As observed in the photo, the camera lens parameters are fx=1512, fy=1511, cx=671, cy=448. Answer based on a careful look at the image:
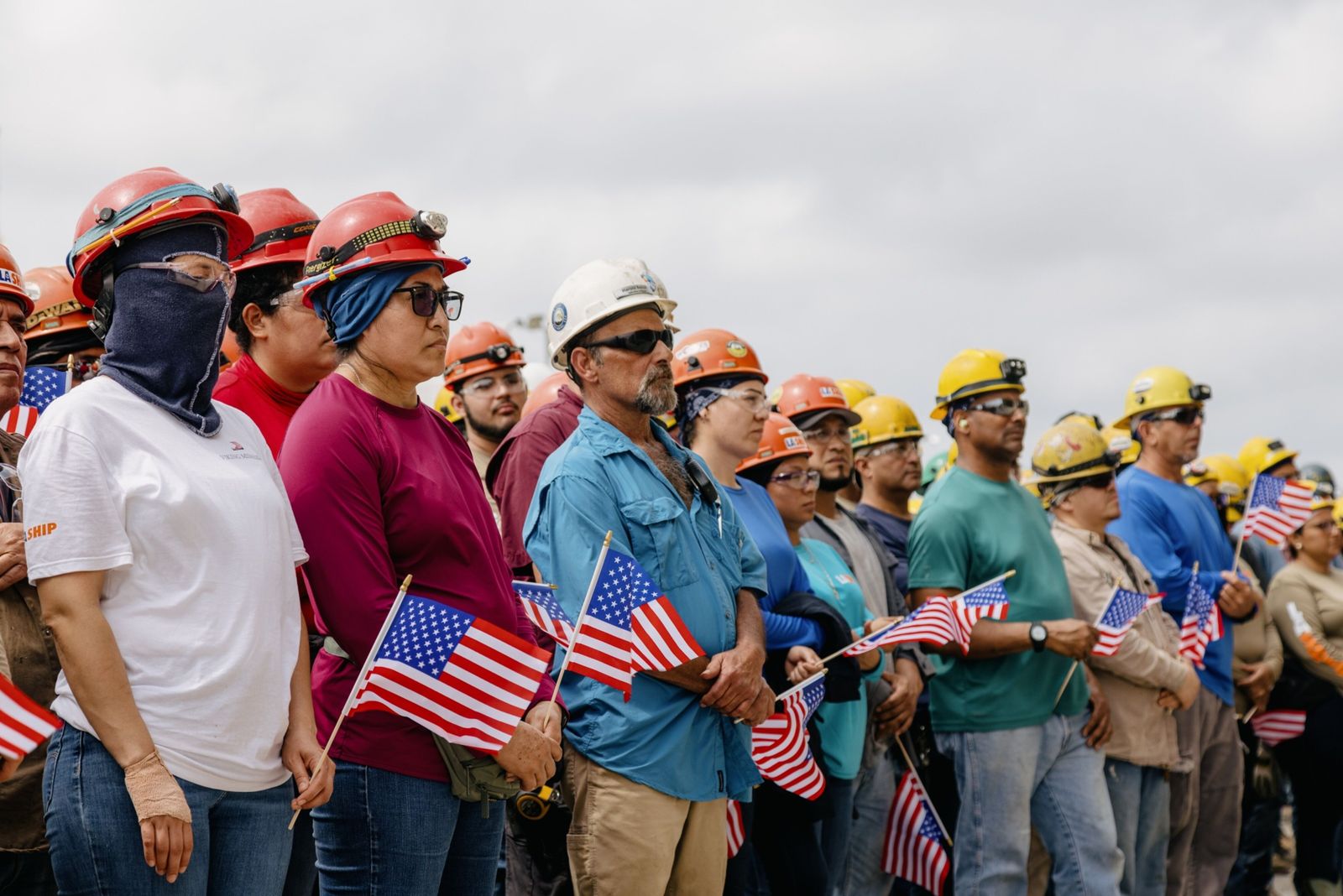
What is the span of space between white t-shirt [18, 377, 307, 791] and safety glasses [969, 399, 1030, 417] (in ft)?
17.4

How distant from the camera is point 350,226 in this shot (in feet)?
15.0

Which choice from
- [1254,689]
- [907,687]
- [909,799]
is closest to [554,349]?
[907,687]

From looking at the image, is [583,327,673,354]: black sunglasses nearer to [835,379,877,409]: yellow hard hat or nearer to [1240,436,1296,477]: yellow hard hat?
[835,379,877,409]: yellow hard hat

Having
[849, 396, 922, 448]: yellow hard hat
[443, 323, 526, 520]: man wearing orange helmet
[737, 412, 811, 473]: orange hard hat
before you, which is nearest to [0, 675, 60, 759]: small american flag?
[737, 412, 811, 473]: orange hard hat

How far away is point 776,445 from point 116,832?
4.58m

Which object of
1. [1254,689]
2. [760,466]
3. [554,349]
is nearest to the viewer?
[554,349]

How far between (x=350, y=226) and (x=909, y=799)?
4568mm

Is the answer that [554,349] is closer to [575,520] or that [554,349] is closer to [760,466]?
[575,520]

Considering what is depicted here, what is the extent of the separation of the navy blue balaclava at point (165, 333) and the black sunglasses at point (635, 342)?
190 cm

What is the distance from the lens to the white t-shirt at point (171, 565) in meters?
3.46

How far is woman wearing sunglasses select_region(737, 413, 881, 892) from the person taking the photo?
6934 millimetres

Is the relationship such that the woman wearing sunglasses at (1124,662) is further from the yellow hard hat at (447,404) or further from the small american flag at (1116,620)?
the yellow hard hat at (447,404)

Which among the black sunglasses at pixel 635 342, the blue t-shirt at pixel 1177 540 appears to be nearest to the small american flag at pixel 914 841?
the blue t-shirt at pixel 1177 540

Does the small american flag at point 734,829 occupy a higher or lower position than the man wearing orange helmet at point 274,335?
lower
